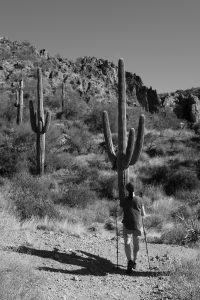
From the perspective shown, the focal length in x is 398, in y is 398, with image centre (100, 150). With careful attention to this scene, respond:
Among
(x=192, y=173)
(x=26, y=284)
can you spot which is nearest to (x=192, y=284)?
(x=26, y=284)

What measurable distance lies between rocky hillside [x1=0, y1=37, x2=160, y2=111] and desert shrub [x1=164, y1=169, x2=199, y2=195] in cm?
2308

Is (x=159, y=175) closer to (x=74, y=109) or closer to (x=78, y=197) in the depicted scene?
(x=78, y=197)

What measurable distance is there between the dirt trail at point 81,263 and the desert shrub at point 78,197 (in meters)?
5.87

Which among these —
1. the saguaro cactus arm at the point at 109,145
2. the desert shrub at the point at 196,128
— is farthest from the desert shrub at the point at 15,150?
the desert shrub at the point at 196,128

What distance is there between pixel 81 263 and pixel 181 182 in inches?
483

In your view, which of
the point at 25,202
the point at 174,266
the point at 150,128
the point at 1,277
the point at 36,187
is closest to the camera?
the point at 1,277

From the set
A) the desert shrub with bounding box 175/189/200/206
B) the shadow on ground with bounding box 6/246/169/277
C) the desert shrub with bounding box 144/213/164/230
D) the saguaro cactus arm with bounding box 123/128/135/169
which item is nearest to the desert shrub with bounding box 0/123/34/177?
the desert shrub with bounding box 175/189/200/206

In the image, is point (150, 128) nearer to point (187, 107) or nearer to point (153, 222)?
point (187, 107)

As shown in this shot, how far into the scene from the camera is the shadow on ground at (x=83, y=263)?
7.05 meters

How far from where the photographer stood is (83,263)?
7.54m

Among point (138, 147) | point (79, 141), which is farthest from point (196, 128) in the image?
point (138, 147)

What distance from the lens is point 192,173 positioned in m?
19.3

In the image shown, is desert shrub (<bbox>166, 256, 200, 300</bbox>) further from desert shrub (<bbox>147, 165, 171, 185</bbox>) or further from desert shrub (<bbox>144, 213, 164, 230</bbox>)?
desert shrub (<bbox>147, 165, 171, 185</bbox>)

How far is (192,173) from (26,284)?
48.7ft
